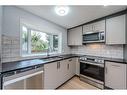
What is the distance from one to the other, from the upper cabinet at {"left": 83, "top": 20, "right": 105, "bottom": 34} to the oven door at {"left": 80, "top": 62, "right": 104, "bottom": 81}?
1066mm

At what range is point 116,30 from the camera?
7.35 ft

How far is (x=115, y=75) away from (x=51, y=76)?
4.85ft

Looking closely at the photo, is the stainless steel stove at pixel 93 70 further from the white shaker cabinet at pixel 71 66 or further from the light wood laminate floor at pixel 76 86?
the white shaker cabinet at pixel 71 66

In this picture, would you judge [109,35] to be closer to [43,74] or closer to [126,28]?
[126,28]

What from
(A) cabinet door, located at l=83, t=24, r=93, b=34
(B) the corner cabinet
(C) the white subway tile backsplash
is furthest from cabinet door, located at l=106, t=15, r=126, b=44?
(B) the corner cabinet

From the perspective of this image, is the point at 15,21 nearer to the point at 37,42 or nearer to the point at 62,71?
the point at 37,42

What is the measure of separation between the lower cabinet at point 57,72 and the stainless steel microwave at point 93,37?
85cm

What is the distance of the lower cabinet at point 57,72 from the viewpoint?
1947 mm

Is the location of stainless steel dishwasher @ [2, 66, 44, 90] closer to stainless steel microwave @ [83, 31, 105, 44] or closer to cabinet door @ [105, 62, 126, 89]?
cabinet door @ [105, 62, 126, 89]

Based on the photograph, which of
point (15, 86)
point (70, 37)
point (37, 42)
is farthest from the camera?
point (70, 37)

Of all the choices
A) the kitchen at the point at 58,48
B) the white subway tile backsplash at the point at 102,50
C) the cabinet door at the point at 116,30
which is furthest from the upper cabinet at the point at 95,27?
the white subway tile backsplash at the point at 102,50

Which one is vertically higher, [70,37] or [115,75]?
[70,37]

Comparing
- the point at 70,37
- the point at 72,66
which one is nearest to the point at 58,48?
the point at 70,37

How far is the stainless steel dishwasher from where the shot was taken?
122 cm
